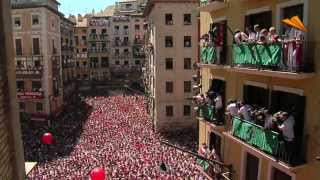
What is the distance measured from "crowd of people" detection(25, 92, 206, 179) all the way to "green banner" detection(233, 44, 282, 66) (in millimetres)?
8486

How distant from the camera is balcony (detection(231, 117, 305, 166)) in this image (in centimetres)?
1233

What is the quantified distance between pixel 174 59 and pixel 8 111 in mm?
36714

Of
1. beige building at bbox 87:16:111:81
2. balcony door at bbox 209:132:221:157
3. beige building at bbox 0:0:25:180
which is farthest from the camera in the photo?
beige building at bbox 87:16:111:81

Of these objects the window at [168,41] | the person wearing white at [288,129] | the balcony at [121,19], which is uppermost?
the balcony at [121,19]

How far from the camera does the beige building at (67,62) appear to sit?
213 feet

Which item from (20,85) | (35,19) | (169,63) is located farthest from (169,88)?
(35,19)

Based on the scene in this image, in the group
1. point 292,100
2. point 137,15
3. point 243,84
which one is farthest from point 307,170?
point 137,15

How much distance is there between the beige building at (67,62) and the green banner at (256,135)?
164 feet

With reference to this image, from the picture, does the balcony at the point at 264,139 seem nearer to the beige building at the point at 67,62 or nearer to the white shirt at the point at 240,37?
the white shirt at the point at 240,37

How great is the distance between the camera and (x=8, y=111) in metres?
9.30

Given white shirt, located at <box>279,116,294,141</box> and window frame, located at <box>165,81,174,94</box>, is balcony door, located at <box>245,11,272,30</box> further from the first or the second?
window frame, located at <box>165,81,174,94</box>

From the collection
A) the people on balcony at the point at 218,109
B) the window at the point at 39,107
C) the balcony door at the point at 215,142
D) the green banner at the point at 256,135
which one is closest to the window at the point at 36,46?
the window at the point at 39,107

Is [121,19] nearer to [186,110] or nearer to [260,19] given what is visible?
[186,110]

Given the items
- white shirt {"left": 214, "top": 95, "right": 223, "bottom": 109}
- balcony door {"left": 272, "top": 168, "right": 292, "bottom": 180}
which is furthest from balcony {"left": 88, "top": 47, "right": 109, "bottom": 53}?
balcony door {"left": 272, "top": 168, "right": 292, "bottom": 180}
